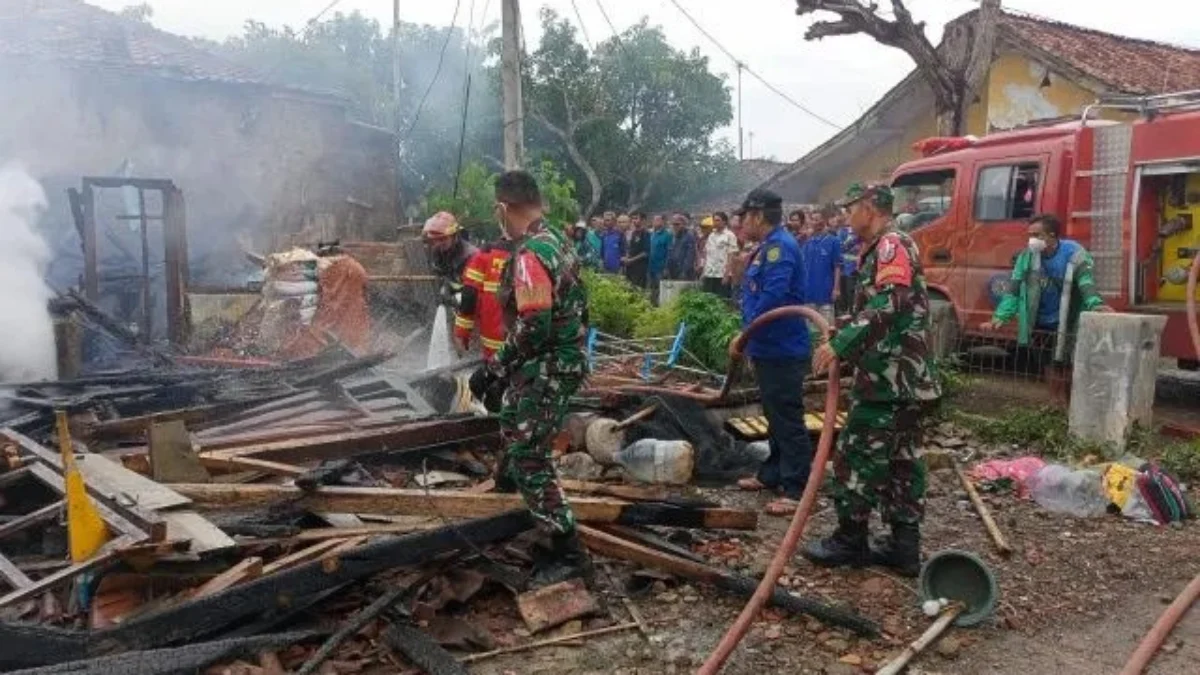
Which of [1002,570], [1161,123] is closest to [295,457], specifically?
[1002,570]

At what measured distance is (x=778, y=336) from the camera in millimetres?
5562

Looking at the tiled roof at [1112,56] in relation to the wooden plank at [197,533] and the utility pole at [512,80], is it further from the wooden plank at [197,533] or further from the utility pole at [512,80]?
the wooden plank at [197,533]

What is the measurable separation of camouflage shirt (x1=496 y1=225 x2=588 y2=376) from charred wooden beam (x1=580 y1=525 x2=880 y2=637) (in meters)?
0.83

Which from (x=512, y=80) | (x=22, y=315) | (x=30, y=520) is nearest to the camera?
(x=30, y=520)

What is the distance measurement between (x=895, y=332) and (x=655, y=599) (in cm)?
168

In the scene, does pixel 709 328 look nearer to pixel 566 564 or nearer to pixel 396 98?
pixel 566 564

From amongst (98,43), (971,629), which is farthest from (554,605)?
(98,43)

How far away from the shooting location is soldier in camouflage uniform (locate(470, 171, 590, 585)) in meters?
4.21

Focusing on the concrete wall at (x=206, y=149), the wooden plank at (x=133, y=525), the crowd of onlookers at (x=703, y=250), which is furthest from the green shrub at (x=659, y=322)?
the concrete wall at (x=206, y=149)

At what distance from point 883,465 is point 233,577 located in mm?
2916

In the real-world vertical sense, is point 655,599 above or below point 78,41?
below

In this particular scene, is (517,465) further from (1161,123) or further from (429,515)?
(1161,123)

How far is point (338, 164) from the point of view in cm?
1897

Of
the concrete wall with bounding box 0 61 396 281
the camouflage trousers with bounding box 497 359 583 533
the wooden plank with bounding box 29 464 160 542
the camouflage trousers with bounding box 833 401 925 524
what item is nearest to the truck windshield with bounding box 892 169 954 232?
the camouflage trousers with bounding box 833 401 925 524
